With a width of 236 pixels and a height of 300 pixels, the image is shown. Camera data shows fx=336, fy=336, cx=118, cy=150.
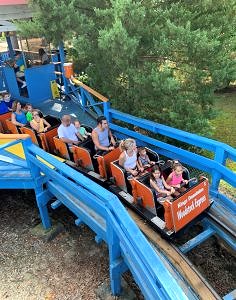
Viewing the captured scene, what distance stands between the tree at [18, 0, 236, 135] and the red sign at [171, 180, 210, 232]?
285 cm

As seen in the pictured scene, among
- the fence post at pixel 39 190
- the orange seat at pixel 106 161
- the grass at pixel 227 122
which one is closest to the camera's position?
the fence post at pixel 39 190

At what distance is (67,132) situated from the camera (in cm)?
643

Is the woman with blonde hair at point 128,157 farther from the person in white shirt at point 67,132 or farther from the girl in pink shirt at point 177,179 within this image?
the person in white shirt at point 67,132

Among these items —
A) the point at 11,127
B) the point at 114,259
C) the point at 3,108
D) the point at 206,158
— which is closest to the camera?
the point at 114,259

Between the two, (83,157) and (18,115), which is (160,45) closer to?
(83,157)

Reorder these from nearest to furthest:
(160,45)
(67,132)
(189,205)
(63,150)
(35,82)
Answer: (189,205) → (67,132) → (63,150) → (160,45) → (35,82)

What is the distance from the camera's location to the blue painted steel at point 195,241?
4.85 meters

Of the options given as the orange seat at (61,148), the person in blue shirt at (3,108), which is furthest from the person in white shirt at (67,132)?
the person in blue shirt at (3,108)

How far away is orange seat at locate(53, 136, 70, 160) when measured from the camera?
6.51 metres

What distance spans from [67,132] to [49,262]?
93.5 inches

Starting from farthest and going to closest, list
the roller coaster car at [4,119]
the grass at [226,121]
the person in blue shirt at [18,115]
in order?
the grass at [226,121]
the roller coaster car at [4,119]
the person in blue shirt at [18,115]

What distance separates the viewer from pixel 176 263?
4457mm

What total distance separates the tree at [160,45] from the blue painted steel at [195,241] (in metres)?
3.06

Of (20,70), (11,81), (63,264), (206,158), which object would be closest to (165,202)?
(206,158)
